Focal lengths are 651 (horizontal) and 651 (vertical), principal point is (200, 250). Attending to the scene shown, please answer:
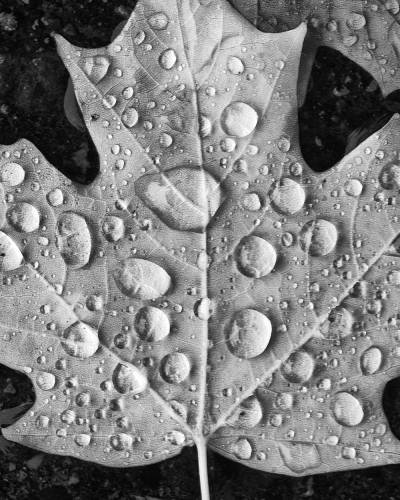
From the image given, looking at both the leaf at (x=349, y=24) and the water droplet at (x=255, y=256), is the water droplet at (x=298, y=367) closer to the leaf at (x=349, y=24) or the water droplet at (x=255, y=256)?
the water droplet at (x=255, y=256)

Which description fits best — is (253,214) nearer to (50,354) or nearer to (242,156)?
(242,156)

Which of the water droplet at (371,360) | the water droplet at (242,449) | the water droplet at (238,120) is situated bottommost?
the water droplet at (242,449)

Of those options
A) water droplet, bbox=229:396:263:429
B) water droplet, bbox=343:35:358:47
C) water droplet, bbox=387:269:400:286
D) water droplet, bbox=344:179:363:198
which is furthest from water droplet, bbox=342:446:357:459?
water droplet, bbox=343:35:358:47

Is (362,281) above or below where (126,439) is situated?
above

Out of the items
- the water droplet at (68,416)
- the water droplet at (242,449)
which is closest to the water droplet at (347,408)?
the water droplet at (242,449)

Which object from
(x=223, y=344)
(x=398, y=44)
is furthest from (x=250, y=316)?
(x=398, y=44)

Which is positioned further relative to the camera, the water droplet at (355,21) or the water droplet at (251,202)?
the water droplet at (355,21)
